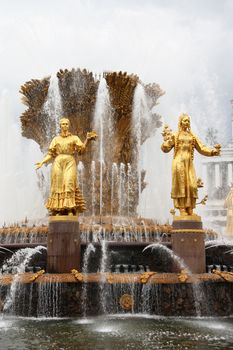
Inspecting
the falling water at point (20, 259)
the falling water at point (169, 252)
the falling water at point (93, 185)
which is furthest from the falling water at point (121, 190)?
the falling water at point (20, 259)

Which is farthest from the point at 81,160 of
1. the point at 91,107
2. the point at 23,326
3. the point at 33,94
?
the point at 23,326

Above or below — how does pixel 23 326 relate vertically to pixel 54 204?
below

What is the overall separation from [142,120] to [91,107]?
6.75 ft

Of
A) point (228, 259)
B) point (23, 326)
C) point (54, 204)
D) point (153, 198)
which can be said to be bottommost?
point (23, 326)

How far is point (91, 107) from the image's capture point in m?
17.6

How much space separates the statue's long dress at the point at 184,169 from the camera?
11906 mm

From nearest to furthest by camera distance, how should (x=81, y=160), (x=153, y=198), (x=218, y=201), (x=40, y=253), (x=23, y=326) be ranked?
(x=23, y=326) < (x=40, y=253) < (x=81, y=160) < (x=153, y=198) < (x=218, y=201)

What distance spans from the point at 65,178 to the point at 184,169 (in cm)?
285

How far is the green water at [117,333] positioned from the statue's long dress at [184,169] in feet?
10.2

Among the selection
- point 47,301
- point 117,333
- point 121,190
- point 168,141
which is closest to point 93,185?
point 121,190

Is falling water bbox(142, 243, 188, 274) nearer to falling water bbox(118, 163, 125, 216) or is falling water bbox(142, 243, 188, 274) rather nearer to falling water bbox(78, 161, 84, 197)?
falling water bbox(118, 163, 125, 216)

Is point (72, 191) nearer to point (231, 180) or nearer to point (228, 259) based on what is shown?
point (228, 259)

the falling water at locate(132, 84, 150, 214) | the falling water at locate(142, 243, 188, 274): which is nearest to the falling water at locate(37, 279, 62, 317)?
the falling water at locate(142, 243, 188, 274)

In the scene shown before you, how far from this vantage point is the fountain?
1014 cm
